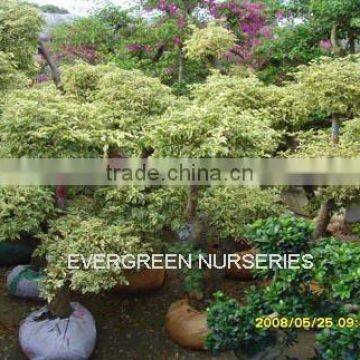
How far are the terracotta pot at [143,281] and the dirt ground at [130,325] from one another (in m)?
0.08

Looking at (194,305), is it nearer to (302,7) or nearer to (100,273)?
(100,273)

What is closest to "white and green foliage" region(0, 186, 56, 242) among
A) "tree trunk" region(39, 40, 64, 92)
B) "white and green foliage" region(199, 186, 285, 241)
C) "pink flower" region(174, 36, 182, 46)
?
"white and green foliage" region(199, 186, 285, 241)

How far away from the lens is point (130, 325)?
4398 millimetres

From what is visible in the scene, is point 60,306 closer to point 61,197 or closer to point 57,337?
point 57,337

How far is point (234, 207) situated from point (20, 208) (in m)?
1.64

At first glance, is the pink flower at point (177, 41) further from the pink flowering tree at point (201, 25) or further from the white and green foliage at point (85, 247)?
the white and green foliage at point (85, 247)

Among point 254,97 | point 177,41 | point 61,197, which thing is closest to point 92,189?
point 61,197

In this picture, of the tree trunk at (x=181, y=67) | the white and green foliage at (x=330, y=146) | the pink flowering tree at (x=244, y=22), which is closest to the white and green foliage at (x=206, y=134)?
the white and green foliage at (x=330, y=146)

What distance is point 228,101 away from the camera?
474cm

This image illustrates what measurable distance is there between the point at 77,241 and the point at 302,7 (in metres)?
5.37

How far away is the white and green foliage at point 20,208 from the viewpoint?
347 centimetres

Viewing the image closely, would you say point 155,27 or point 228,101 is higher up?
point 155,27

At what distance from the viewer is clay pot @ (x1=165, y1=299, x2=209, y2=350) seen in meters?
4.02

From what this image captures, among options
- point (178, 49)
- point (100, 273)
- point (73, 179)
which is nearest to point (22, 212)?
point (73, 179)
